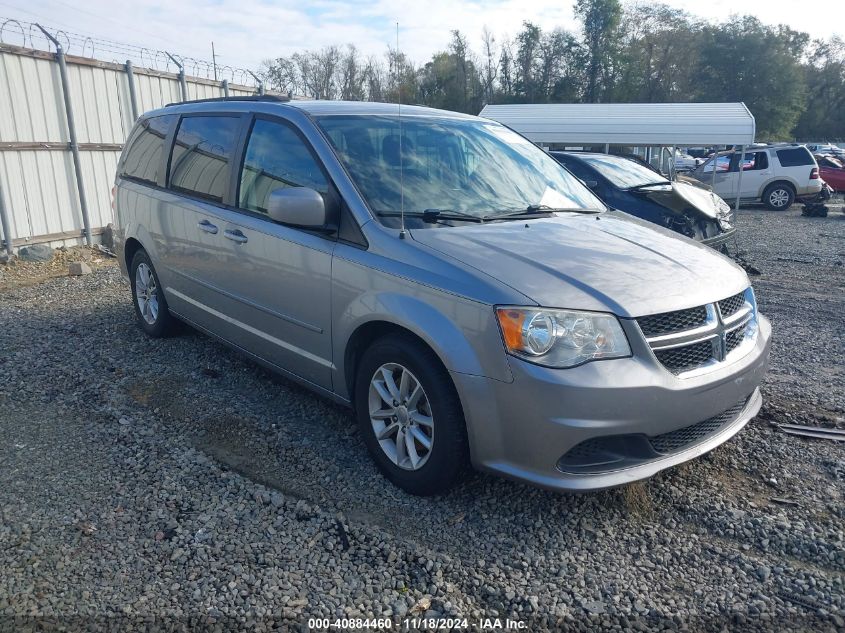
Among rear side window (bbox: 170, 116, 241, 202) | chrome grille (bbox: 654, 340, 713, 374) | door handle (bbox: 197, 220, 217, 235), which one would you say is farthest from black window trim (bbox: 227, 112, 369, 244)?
chrome grille (bbox: 654, 340, 713, 374)

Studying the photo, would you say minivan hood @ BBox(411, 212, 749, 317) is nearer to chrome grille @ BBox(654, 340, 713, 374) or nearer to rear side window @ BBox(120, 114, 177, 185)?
chrome grille @ BBox(654, 340, 713, 374)

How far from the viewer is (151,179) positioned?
210 inches

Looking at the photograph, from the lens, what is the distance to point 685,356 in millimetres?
2994

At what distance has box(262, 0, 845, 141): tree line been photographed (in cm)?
4581

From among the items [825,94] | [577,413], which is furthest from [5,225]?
[825,94]

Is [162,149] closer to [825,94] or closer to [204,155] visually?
[204,155]

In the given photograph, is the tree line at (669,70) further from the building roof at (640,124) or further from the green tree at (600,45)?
the building roof at (640,124)

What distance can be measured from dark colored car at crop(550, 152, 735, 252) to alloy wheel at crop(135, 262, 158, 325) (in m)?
4.48

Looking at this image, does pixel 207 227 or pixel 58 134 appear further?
pixel 58 134

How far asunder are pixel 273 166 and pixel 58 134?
24.0 ft

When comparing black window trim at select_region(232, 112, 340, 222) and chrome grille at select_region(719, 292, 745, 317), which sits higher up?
black window trim at select_region(232, 112, 340, 222)

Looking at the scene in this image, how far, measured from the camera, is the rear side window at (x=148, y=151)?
208 inches

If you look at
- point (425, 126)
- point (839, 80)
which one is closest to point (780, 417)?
point (425, 126)

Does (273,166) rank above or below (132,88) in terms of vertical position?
below
